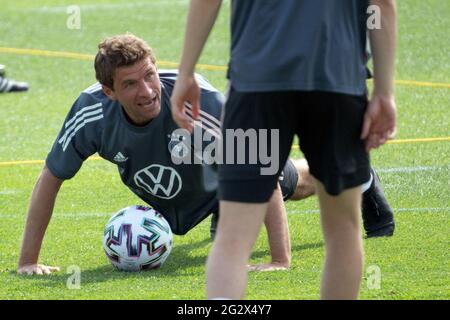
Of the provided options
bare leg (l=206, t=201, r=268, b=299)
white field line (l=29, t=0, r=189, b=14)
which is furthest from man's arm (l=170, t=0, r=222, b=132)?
white field line (l=29, t=0, r=189, b=14)

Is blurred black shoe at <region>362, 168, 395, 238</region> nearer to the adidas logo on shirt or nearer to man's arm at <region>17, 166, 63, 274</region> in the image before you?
the adidas logo on shirt

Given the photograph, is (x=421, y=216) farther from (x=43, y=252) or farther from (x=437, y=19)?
(x=437, y=19)

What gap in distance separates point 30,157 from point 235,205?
641cm

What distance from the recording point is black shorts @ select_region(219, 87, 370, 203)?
13.0ft

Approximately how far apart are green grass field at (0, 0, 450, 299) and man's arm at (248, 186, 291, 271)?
0.29ft

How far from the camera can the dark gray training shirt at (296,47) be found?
391cm

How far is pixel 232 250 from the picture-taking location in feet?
13.2

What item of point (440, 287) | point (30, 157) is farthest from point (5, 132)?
point (440, 287)

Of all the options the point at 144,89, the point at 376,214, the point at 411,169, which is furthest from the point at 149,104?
the point at 411,169

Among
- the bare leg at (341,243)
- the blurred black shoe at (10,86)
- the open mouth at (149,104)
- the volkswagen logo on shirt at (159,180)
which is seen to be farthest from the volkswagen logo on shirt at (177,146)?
the blurred black shoe at (10,86)

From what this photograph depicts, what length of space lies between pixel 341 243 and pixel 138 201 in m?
4.20

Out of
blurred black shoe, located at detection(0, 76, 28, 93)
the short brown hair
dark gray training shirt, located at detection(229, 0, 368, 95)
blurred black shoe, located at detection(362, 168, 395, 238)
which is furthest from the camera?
blurred black shoe, located at detection(0, 76, 28, 93)

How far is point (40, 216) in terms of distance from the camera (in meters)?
6.32

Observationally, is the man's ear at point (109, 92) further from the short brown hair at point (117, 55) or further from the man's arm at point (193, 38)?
the man's arm at point (193, 38)
